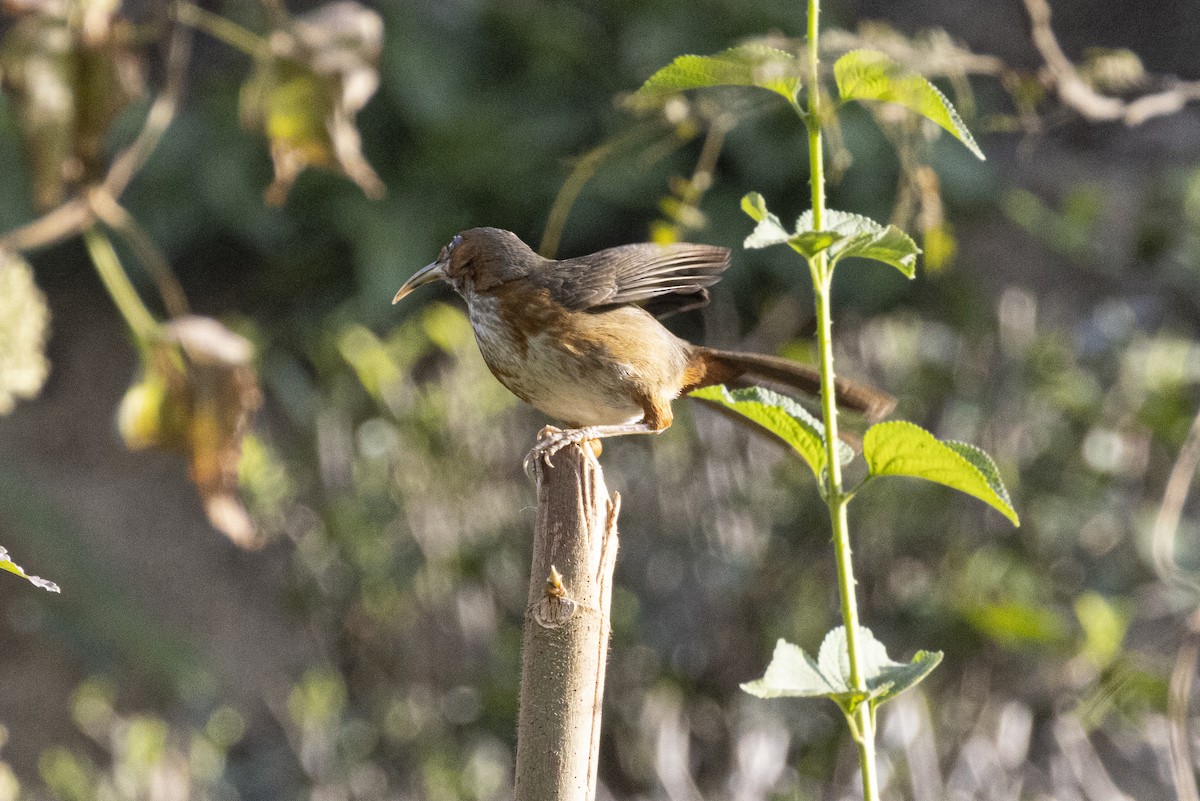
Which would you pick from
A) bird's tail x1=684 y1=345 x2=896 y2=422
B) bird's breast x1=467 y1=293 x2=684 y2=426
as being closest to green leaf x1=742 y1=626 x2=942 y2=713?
bird's tail x1=684 y1=345 x2=896 y2=422

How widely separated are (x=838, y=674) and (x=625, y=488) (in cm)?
238

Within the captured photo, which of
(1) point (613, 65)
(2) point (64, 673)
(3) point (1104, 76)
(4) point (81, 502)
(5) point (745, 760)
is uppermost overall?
(1) point (613, 65)

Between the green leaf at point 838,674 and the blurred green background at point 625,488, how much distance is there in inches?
43.2

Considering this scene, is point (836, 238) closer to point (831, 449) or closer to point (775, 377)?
point (831, 449)

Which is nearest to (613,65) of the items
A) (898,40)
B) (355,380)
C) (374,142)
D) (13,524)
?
(374,142)

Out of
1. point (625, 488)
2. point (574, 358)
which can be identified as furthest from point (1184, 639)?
point (625, 488)

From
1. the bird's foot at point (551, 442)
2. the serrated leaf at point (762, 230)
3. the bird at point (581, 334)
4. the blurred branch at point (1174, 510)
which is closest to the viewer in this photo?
the serrated leaf at point (762, 230)

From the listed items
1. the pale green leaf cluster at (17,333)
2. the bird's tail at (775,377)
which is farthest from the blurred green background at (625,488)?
the pale green leaf cluster at (17,333)

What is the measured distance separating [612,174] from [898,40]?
206 centimetres

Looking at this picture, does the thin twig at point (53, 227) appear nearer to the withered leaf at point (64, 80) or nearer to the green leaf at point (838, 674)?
the withered leaf at point (64, 80)

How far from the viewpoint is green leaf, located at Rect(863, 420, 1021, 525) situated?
840mm

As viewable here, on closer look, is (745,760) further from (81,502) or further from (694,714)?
(81,502)

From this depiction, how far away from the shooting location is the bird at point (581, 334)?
1594mm

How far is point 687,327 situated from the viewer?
12.6 ft
